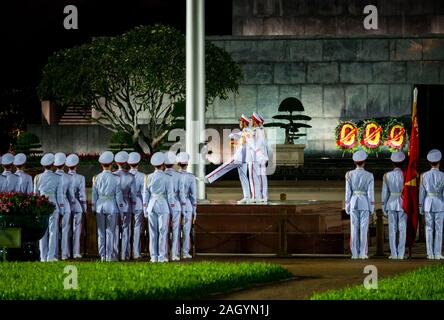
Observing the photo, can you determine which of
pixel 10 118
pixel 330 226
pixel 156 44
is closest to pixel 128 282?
pixel 330 226

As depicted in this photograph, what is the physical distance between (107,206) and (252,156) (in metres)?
4.99

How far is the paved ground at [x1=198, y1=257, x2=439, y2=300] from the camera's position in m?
18.8

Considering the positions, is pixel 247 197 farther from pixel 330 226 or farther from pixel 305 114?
pixel 305 114

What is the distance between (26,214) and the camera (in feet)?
75.6

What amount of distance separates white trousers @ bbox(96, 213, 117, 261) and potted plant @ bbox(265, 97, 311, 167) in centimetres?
3485

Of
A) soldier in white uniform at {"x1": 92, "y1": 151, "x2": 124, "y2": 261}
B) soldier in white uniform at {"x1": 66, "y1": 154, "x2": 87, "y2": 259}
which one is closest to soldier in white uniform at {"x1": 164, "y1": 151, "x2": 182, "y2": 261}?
soldier in white uniform at {"x1": 92, "y1": 151, "x2": 124, "y2": 261}

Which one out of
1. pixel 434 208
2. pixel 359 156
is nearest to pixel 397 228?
pixel 434 208

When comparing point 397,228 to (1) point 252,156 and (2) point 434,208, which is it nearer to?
(2) point 434,208

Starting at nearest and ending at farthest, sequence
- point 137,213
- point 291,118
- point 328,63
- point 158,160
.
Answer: point 158,160 → point 137,213 → point 291,118 → point 328,63

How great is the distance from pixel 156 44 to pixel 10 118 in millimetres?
18011

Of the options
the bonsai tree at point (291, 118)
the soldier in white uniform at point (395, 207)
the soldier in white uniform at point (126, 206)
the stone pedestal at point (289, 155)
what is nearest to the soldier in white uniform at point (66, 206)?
the soldier in white uniform at point (126, 206)

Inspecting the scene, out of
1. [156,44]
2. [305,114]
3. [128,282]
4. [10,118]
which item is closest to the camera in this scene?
[128,282]

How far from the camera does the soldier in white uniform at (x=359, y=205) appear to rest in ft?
83.3

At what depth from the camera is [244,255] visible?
26.3 meters
